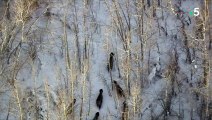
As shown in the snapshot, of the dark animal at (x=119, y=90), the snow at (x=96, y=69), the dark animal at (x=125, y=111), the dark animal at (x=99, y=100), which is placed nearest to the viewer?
the dark animal at (x=125, y=111)

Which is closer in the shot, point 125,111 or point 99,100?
point 125,111

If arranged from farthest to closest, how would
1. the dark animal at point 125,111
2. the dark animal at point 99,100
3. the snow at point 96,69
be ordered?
the dark animal at point 99,100, the snow at point 96,69, the dark animal at point 125,111

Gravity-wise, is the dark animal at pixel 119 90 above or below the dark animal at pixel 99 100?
above

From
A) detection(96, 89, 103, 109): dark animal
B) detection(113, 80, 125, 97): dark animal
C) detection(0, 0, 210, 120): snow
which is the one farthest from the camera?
detection(113, 80, 125, 97): dark animal

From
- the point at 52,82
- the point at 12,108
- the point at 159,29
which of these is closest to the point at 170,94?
the point at 159,29

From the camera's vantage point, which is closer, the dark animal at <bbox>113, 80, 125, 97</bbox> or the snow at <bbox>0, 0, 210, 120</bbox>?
the snow at <bbox>0, 0, 210, 120</bbox>

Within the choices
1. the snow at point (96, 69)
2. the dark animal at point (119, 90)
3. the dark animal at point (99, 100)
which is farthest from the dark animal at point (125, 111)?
the dark animal at point (99, 100)

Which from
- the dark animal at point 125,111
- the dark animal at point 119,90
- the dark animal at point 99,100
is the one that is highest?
the dark animal at point 119,90

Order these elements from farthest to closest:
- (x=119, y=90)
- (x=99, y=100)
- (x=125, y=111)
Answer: (x=119, y=90) < (x=99, y=100) < (x=125, y=111)

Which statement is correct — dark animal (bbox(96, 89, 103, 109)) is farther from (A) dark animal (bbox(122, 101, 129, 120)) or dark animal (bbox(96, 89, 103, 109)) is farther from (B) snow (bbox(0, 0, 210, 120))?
(A) dark animal (bbox(122, 101, 129, 120))

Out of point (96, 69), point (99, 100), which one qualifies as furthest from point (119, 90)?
point (96, 69)

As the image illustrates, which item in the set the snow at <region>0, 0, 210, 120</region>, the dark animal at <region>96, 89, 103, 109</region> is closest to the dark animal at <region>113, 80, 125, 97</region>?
the snow at <region>0, 0, 210, 120</region>

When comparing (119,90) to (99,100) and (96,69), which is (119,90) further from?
(96,69)

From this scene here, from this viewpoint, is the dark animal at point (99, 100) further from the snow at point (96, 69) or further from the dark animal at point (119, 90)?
the dark animal at point (119, 90)
